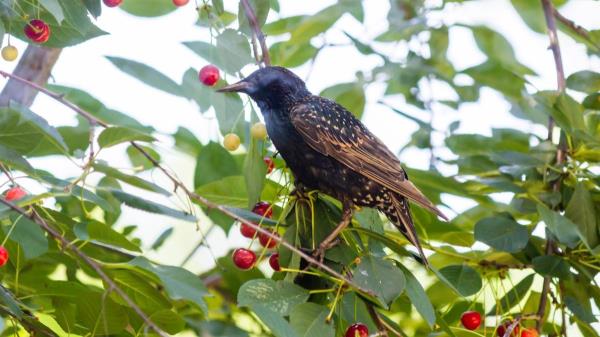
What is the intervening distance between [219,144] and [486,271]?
1.05 meters

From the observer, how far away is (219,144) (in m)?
3.56

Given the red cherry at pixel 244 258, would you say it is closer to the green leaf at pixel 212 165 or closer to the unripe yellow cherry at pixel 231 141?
the unripe yellow cherry at pixel 231 141

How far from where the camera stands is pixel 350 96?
414cm

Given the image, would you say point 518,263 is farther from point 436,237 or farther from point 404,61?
point 404,61

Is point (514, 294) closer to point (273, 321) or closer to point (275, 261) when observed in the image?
point (275, 261)

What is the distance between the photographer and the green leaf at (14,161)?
254cm

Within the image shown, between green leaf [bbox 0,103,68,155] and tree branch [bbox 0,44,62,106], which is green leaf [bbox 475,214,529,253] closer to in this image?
green leaf [bbox 0,103,68,155]

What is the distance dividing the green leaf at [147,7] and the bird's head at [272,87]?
53 cm

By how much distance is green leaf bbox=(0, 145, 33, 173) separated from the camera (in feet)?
8.34

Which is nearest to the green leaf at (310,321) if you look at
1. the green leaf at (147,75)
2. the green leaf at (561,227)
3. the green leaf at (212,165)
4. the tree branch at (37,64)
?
the green leaf at (561,227)

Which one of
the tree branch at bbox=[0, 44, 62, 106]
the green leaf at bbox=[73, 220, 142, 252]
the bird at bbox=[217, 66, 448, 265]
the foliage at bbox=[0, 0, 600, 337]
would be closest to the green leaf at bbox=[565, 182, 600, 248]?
the foliage at bbox=[0, 0, 600, 337]

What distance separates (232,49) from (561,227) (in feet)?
3.86

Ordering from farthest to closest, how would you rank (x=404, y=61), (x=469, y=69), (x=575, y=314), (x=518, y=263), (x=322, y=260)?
1. (x=404, y=61)
2. (x=469, y=69)
3. (x=518, y=263)
4. (x=575, y=314)
5. (x=322, y=260)

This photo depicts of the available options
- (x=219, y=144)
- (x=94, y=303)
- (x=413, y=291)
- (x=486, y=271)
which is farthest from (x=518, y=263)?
(x=94, y=303)
